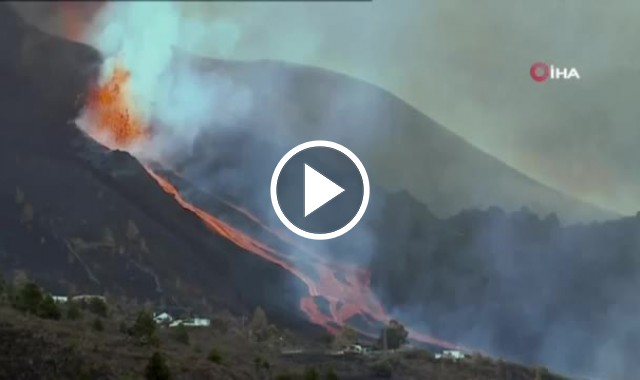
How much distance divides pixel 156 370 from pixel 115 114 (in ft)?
25.3

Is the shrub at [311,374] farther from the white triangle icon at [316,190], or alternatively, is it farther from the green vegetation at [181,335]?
the green vegetation at [181,335]

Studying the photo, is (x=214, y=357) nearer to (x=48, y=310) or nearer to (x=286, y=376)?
(x=286, y=376)

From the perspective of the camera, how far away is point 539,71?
412 inches

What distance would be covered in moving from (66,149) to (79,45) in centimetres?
300

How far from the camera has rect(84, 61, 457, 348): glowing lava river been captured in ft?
41.9

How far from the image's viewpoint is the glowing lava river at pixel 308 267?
41.9 ft

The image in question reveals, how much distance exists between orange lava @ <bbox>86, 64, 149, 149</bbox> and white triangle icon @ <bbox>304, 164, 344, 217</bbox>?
19.8ft

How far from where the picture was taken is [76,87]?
16.6 m

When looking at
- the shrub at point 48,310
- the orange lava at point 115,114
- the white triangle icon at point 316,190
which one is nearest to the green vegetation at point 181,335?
the shrub at point 48,310

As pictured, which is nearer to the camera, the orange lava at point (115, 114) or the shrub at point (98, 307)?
the shrub at point (98, 307)

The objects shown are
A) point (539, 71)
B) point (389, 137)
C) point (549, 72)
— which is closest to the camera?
point (549, 72)

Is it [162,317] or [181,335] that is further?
[162,317]

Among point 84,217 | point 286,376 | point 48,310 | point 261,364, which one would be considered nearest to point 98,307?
point 48,310

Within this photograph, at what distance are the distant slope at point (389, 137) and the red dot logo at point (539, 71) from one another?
1.61 meters
